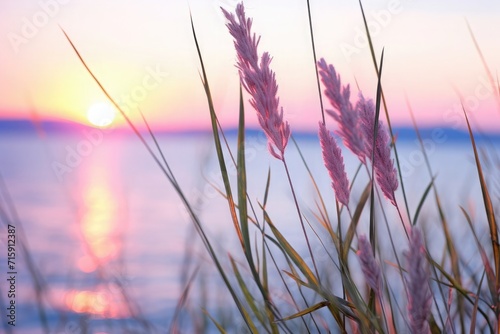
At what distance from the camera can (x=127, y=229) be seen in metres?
3.71

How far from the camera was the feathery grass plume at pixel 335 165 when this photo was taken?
91 centimetres

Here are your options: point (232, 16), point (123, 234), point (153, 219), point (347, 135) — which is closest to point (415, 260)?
point (347, 135)

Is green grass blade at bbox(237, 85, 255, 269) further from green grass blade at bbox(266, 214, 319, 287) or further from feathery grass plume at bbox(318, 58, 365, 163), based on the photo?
feathery grass plume at bbox(318, 58, 365, 163)

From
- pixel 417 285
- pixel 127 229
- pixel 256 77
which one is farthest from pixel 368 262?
pixel 127 229

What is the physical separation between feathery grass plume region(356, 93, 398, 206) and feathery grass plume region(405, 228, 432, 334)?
0.25m

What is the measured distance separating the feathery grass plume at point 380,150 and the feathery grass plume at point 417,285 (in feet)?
0.82

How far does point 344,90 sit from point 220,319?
136 centimetres

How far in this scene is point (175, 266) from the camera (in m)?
4.50

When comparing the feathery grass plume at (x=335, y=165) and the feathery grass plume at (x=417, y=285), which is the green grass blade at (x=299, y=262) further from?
the feathery grass plume at (x=417, y=285)

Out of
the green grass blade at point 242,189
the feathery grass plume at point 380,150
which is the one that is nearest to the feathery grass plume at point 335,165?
the feathery grass plume at point 380,150

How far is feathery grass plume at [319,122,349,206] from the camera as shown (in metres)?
0.91

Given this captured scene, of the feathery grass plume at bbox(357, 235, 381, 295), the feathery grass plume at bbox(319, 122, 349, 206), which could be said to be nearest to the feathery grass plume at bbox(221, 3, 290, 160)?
the feathery grass plume at bbox(319, 122, 349, 206)

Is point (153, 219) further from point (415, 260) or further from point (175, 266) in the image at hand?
point (415, 260)

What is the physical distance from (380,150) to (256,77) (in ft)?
0.65
